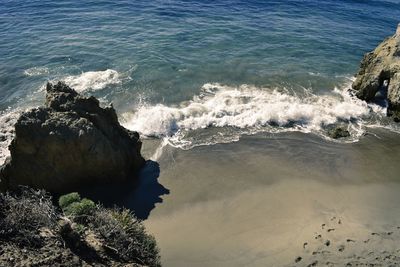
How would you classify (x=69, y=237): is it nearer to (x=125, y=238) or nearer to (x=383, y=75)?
(x=125, y=238)

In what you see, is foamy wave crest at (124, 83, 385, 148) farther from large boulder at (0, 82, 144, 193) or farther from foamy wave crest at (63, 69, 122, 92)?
large boulder at (0, 82, 144, 193)

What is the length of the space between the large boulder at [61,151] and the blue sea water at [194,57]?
12.7 feet

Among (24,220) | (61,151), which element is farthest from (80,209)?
(61,151)

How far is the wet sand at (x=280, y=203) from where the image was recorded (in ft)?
37.8

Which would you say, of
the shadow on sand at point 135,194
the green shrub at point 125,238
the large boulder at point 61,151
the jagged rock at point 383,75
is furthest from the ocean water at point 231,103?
the large boulder at point 61,151

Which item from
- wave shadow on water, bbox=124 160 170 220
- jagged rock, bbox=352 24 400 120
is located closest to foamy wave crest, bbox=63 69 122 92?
wave shadow on water, bbox=124 160 170 220

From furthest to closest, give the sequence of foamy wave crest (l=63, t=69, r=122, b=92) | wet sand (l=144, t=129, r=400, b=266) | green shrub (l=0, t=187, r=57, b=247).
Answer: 1. foamy wave crest (l=63, t=69, r=122, b=92)
2. wet sand (l=144, t=129, r=400, b=266)
3. green shrub (l=0, t=187, r=57, b=247)

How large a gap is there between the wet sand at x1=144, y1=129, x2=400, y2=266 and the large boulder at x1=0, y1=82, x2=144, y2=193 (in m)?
2.13

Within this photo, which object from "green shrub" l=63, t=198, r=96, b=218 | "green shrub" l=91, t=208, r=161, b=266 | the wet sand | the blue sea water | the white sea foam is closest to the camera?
"green shrub" l=91, t=208, r=161, b=266

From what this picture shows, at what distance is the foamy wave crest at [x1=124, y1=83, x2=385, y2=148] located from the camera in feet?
57.7

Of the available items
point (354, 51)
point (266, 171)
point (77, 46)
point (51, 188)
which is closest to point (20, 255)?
point (51, 188)

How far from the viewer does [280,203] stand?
13.5m

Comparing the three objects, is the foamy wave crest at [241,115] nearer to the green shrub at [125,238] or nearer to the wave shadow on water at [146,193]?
the wave shadow on water at [146,193]

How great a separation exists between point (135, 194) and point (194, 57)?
12.3m
